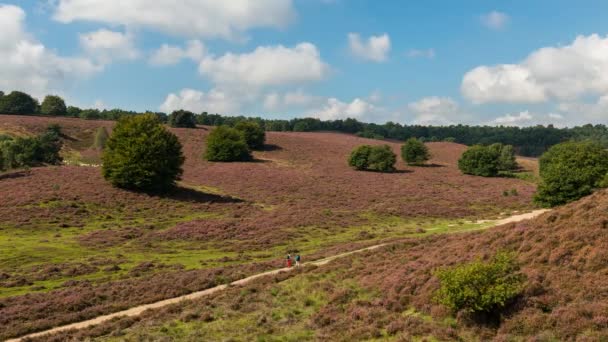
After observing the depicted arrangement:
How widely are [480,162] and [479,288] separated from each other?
93.9 meters

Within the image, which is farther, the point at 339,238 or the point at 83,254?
the point at 339,238

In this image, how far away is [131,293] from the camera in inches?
1209

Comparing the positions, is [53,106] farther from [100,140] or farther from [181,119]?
[100,140]

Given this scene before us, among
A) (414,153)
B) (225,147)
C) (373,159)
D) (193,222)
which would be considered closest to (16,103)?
(225,147)

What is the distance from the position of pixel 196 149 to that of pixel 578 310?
10910 centimetres

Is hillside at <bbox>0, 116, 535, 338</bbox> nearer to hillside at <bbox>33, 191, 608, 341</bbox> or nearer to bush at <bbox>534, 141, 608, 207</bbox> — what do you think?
hillside at <bbox>33, 191, 608, 341</bbox>

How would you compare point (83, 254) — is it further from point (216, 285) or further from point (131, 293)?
point (216, 285)

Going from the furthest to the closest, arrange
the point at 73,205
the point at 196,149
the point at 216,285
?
the point at 196,149, the point at 73,205, the point at 216,285

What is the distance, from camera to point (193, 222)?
57.3 m

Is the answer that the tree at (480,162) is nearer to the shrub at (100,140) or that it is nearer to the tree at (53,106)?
the shrub at (100,140)

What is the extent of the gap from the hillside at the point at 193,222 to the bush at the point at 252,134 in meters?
14.9

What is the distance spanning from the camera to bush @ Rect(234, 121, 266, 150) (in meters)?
124

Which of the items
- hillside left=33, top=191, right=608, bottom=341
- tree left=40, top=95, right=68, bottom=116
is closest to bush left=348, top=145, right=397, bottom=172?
hillside left=33, top=191, right=608, bottom=341

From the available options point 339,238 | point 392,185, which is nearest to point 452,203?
point 392,185
